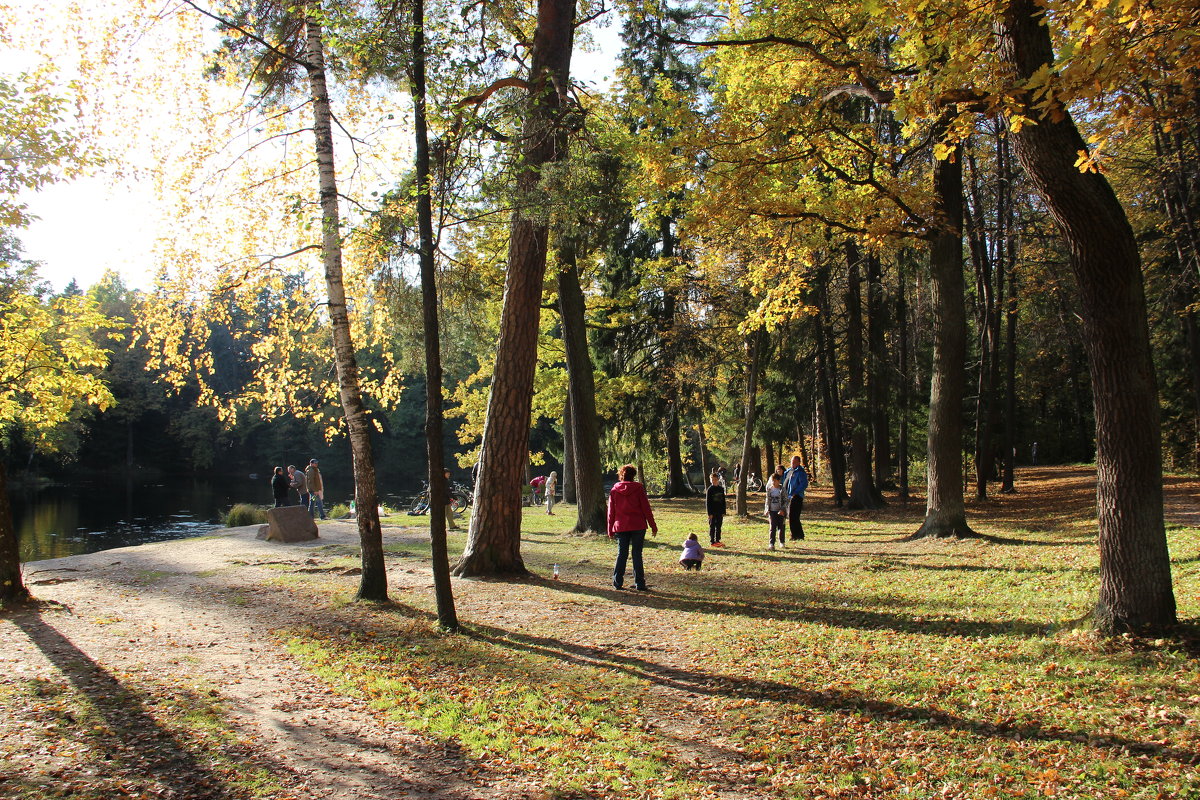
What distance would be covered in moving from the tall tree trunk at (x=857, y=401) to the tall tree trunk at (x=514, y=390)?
37.1ft

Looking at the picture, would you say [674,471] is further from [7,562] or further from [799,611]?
[7,562]

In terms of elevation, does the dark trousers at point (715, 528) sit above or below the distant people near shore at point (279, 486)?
below

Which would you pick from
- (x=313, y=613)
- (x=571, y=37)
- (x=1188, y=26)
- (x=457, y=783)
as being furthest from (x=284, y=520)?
(x=1188, y=26)

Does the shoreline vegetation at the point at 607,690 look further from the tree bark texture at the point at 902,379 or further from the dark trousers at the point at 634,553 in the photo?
the tree bark texture at the point at 902,379

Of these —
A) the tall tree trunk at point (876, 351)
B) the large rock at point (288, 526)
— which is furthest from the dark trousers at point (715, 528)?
the large rock at point (288, 526)

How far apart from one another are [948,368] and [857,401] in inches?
275

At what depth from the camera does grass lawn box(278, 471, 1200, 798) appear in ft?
13.7

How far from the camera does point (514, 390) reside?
10641 mm

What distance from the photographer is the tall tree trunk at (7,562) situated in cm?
814

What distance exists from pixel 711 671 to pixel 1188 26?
561 centimetres

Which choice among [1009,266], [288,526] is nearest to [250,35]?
[288,526]

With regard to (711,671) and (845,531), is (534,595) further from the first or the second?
(845,531)

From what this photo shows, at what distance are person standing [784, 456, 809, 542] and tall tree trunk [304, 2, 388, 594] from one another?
313 inches

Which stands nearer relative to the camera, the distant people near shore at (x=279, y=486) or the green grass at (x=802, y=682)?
the green grass at (x=802, y=682)
